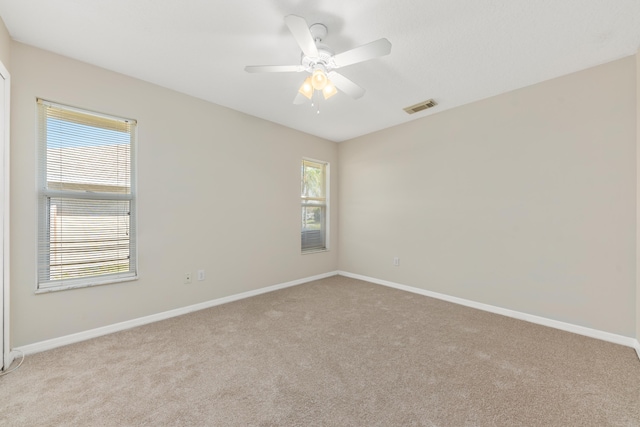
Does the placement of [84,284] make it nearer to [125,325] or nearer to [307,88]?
[125,325]

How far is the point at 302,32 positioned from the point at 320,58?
307 mm

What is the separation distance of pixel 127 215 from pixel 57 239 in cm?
52

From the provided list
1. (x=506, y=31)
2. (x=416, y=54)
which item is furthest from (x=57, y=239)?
(x=506, y=31)

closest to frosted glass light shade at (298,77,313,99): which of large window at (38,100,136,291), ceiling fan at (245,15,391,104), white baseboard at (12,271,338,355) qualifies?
ceiling fan at (245,15,391,104)

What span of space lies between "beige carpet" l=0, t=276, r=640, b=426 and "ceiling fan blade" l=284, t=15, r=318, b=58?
222cm

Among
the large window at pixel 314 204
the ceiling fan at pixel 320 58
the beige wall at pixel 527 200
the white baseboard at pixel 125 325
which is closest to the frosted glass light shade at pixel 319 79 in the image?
the ceiling fan at pixel 320 58

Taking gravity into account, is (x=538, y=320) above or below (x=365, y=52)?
below

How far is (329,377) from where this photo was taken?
1741mm

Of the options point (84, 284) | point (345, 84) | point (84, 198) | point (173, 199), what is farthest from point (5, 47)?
point (345, 84)

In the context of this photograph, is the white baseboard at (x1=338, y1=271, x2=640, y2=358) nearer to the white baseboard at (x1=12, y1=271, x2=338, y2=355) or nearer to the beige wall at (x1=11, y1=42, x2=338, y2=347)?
the beige wall at (x1=11, y1=42, x2=338, y2=347)

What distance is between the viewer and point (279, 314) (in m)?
2.81

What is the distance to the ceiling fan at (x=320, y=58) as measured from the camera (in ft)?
5.09

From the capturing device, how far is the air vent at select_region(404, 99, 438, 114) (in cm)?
300

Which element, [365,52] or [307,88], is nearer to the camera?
[365,52]
